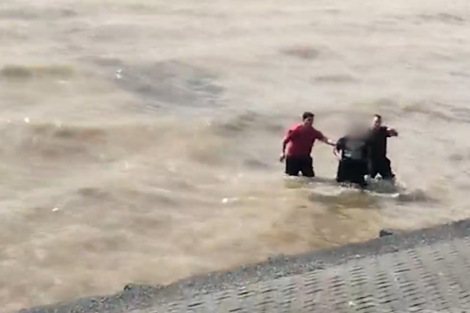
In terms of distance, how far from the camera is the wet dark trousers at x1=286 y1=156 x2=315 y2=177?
11.0m

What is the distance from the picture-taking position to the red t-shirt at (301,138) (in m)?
10.6

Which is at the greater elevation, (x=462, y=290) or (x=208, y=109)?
(x=462, y=290)

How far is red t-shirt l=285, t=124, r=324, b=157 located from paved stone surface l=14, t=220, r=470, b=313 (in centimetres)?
371

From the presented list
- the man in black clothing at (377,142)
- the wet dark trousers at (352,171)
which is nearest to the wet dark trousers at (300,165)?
the wet dark trousers at (352,171)

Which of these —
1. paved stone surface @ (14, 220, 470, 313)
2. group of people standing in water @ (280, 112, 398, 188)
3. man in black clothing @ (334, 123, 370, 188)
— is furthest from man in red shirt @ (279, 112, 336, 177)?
paved stone surface @ (14, 220, 470, 313)

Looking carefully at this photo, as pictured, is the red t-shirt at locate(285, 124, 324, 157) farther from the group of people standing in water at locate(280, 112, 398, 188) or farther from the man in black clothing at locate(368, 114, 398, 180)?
the man in black clothing at locate(368, 114, 398, 180)

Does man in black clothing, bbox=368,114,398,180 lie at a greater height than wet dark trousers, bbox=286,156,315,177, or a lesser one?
Result: greater

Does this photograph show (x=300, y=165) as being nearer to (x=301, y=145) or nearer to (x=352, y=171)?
(x=301, y=145)

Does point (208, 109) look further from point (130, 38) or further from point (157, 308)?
point (157, 308)

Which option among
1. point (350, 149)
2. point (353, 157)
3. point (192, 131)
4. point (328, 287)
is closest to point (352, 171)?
point (353, 157)

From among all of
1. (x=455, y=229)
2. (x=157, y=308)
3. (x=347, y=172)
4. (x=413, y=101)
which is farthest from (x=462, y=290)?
(x=413, y=101)

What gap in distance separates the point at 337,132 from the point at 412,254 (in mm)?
7825

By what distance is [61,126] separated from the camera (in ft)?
45.6

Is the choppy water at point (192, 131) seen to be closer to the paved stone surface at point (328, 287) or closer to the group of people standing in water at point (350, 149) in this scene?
the group of people standing in water at point (350, 149)
